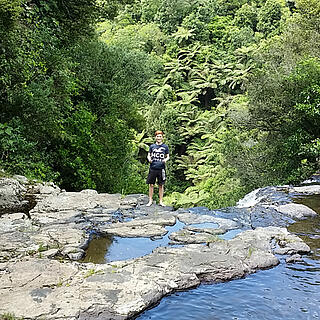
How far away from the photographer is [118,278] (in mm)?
4012

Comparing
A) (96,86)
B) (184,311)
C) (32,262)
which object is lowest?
(184,311)

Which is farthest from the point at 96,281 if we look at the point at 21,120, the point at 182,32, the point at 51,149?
the point at 182,32

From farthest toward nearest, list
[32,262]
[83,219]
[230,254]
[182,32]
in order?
[182,32], [83,219], [230,254], [32,262]

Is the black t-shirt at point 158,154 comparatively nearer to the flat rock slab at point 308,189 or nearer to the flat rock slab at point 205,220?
the flat rock slab at point 205,220

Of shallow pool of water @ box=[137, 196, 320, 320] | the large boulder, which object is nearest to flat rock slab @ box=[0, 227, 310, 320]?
shallow pool of water @ box=[137, 196, 320, 320]

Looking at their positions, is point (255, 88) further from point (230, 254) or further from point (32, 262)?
point (32, 262)

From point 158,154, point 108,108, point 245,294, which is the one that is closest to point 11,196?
point 158,154

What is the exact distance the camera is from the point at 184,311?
3645mm

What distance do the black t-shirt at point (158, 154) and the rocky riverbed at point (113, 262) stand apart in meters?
0.81

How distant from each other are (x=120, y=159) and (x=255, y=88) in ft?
17.4

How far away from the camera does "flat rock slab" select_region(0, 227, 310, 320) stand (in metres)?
3.41

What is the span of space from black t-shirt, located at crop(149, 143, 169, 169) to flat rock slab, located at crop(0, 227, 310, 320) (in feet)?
8.20

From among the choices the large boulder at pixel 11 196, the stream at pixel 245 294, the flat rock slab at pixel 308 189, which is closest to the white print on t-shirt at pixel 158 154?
the stream at pixel 245 294

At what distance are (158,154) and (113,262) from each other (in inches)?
122
